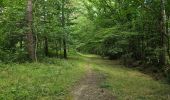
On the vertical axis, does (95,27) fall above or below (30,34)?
above

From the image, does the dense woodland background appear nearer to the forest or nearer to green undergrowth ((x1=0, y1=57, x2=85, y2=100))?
the forest

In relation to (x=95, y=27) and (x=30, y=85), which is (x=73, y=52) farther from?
(x=30, y=85)

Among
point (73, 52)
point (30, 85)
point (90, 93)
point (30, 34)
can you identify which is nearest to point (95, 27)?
point (73, 52)

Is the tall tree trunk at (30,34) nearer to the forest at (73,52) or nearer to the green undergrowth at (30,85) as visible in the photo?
the forest at (73,52)

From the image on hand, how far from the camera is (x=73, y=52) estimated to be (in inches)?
1882

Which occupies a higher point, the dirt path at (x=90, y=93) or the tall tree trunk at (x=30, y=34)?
the tall tree trunk at (x=30, y=34)

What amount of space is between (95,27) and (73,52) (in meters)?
6.08

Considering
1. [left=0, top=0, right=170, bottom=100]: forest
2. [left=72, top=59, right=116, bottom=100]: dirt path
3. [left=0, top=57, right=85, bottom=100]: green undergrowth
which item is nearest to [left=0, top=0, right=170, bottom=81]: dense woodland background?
[left=0, top=0, right=170, bottom=100]: forest

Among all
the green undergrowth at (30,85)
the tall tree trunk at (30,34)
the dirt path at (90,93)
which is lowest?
the dirt path at (90,93)

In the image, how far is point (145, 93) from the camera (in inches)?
579

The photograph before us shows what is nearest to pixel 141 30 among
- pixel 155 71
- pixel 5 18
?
pixel 155 71

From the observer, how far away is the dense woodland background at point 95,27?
76.0 ft

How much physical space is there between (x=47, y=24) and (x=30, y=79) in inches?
592

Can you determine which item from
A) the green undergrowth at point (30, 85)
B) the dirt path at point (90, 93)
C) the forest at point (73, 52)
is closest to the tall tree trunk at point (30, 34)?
the forest at point (73, 52)
